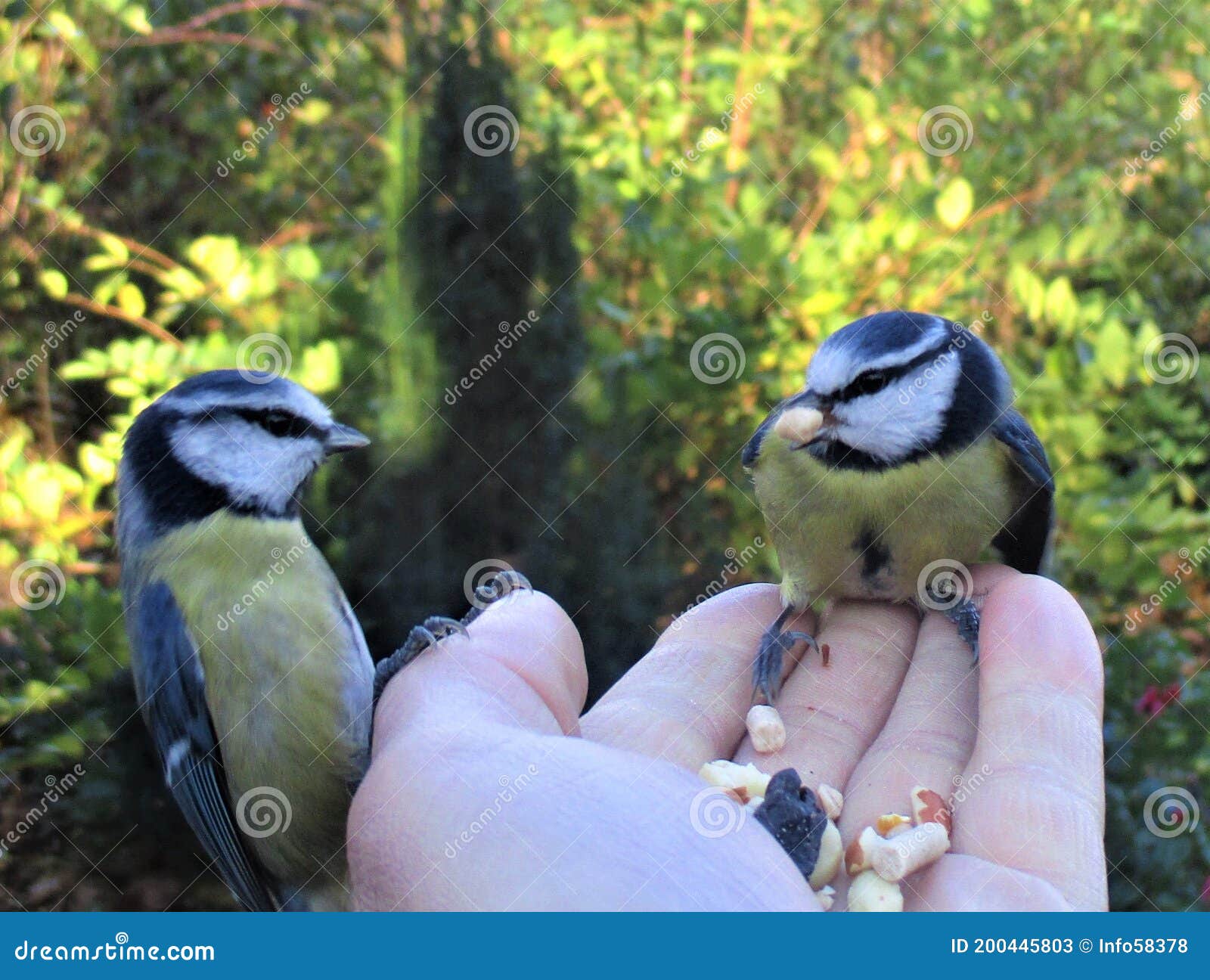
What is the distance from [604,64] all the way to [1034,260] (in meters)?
0.89

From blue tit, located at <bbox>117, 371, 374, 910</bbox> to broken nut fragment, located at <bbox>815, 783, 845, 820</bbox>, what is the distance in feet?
1.66

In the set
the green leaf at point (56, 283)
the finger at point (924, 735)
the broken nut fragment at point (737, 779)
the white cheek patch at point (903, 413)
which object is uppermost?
the green leaf at point (56, 283)

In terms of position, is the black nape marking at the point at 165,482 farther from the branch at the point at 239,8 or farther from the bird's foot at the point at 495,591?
the branch at the point at 239,8

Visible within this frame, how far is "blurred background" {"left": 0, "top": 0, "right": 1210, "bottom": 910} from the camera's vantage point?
6.06ft

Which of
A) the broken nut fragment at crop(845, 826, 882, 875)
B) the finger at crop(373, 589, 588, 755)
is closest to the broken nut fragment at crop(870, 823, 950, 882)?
the broken nut fragment at crop(845, 826, 882, 875)

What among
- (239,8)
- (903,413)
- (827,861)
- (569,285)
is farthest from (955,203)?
(239,8)

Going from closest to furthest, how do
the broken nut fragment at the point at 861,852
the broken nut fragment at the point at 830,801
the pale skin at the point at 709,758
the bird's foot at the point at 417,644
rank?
the pale skin at the point at 709,758
the broken nut fragment at the point at 861,852
the broken nut fragment at the point at 830,801
the bird's foot at the point at 417,644

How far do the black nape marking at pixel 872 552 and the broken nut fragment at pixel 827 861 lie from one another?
0.37 meters

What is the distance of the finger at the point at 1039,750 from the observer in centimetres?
105

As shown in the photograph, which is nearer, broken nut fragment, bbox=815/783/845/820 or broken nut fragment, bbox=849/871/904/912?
broken nut fragment, bbox=849/871/904/912

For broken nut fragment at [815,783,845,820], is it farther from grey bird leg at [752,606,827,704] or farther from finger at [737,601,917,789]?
grey bird leg at [752,606,827,704]

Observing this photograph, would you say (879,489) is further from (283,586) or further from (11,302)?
(11,302)

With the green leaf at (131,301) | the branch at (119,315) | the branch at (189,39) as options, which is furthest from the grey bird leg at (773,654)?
the branch at (189,39)
